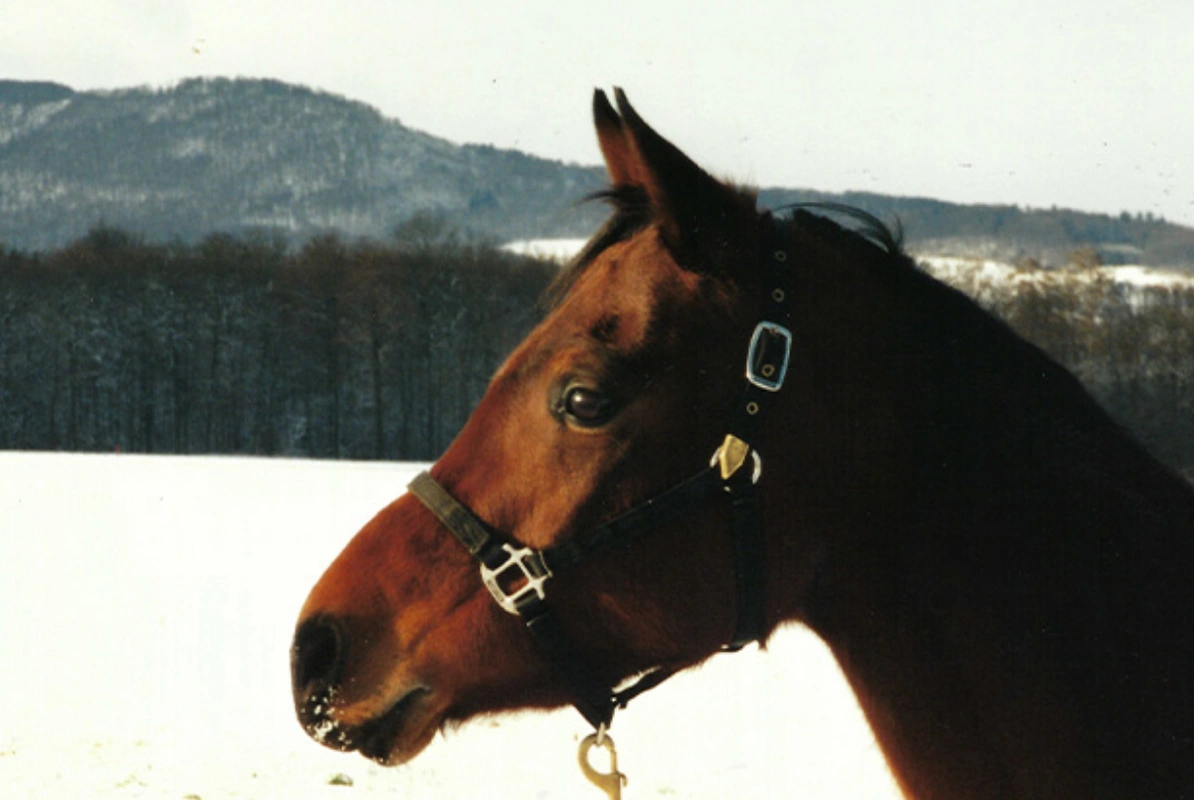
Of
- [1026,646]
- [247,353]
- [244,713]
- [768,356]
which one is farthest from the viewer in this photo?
[247,353]

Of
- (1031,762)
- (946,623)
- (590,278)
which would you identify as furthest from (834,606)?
(590,278)

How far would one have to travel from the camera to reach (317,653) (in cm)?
234

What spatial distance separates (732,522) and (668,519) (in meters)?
0.14

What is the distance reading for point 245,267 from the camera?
191ft

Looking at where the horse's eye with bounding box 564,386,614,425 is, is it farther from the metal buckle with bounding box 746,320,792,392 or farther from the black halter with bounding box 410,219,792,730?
the metal buckle with bounding box 746,320,792,392

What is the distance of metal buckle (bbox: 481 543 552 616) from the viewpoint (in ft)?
7.55

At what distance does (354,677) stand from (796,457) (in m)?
1.09

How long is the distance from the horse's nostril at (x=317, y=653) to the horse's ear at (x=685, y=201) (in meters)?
1.14

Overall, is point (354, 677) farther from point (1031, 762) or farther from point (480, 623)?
point (1031, 762)

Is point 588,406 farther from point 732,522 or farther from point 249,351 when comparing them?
point 249,351

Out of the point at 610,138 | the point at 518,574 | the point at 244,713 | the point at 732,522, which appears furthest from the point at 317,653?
the point at 244,713

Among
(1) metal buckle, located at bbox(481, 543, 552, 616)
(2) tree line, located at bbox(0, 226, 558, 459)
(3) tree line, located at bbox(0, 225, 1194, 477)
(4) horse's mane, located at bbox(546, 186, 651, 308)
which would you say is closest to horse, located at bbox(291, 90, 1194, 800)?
(1) metal buckle, located at bbox(481, 543, 552, 616)

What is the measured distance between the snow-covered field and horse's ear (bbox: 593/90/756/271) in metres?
1.20

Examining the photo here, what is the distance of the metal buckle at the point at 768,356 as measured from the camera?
7.54 ft
